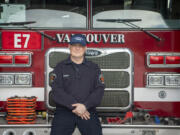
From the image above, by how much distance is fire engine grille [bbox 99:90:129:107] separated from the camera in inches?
192

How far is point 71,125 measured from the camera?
4.19m

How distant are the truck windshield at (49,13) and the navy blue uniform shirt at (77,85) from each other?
0.73 m

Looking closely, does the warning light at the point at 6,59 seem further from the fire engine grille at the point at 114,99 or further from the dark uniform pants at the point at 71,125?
the dark uniform pants at the point at 71,125

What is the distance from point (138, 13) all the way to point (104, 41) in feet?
1.78

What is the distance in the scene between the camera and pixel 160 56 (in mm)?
4809

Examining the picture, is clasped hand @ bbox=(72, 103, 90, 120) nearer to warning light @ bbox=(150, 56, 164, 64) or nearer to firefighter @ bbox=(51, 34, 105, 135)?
firefighter @ bbox=(51, 34, 105, 135)

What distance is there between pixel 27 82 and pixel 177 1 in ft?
6.91

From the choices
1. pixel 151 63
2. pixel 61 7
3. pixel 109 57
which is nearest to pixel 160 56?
pixel 151 63

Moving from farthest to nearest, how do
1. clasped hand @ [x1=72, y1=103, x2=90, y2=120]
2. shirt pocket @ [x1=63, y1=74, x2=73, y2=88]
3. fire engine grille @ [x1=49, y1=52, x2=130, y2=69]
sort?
1. fire engine grille @ [x1=49, y1=52, x2=130, y2=69]
2. shirt pocket @ [x1=63, y1=74, x2=73, y2=88]
3. clasped hand @ [x1=72, y1=103, x2=90, y2=120]

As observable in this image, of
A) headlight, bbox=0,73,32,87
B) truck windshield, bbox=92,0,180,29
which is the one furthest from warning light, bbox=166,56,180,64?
headlight, bbox=0,73,32,87

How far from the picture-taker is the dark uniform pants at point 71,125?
417 centimetres

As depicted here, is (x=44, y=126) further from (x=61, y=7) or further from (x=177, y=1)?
(x=177, y=1)

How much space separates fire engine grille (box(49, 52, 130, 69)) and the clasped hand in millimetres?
828

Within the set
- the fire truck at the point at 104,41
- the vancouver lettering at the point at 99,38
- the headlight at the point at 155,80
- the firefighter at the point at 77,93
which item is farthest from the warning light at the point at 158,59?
the firefighter at the point at 77,93
